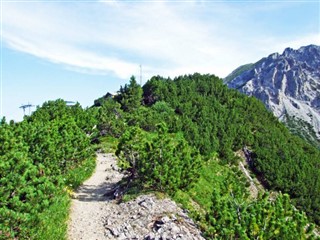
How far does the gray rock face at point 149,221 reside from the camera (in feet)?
62.5

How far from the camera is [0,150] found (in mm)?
19562

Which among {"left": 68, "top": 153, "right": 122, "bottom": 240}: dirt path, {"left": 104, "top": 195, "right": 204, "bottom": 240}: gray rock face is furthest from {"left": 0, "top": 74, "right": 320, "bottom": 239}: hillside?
{"left": 68, "top": 153, "right": 122, "bottom": 240}: dirt path

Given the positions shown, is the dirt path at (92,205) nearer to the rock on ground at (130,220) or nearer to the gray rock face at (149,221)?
the rock on ground at (130,220)

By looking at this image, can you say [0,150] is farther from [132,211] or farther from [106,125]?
[106,125]

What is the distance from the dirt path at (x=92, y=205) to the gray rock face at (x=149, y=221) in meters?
0.73

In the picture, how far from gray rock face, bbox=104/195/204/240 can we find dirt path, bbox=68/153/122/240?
730mm

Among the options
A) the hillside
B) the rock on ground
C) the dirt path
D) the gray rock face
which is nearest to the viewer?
the hillside

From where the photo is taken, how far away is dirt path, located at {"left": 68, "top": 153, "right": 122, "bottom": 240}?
20.5 m

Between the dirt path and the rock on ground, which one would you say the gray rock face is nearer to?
the rock on ground

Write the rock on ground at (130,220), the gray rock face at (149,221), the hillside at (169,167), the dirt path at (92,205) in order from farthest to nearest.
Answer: the dirt path at (92,205), the rock on ground at (130,220), the gray rock face at (149,221), the hillside at (169,167)

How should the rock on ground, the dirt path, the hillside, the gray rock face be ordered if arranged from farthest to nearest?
the dirt path, the rock on ground, the gray rock face, the hillside

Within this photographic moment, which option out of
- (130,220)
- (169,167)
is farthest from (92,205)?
(169,167)

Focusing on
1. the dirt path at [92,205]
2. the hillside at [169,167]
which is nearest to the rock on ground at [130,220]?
the dirt path at [92,205]

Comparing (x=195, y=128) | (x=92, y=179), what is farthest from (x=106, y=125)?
(x=92, y=179)
